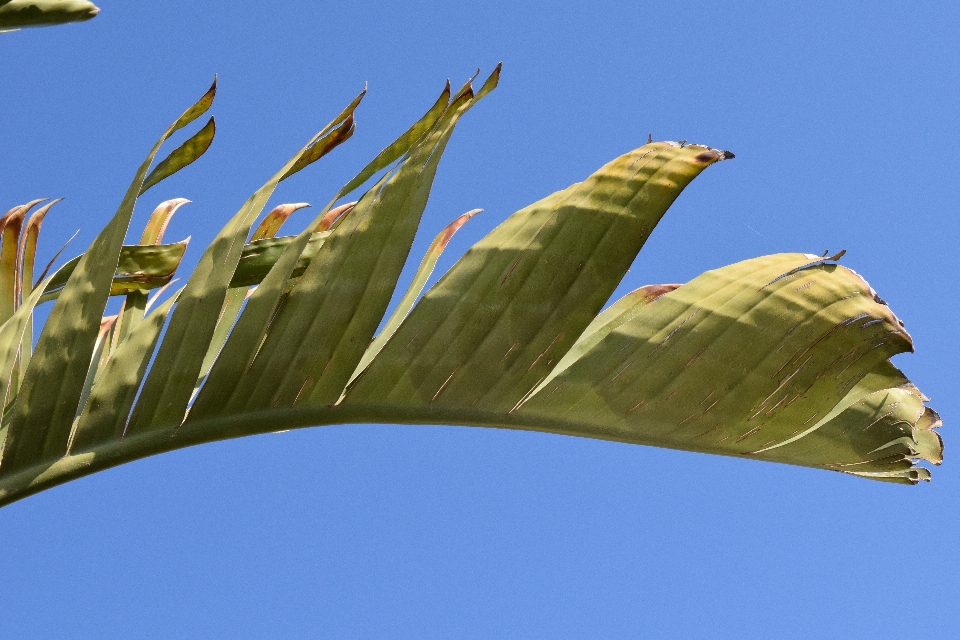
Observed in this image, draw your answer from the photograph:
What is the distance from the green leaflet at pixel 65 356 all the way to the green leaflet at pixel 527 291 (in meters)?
0.40

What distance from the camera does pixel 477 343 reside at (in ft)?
4.00

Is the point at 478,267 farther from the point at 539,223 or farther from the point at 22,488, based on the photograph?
the point at 22,488

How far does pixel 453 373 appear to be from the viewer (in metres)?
1.25

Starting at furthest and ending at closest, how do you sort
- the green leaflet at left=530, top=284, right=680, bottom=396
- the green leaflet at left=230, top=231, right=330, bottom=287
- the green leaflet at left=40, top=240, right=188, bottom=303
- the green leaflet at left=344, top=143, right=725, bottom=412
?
the green leaflet at left=40, top=240, right=188, bottom=303, the green leaflet at left=230, top=231, right=330, bottom=287, the green leaflet at left=530, top=284, right=680, bottom=396, the green leaflet at left=344, top=143, right=725, bottom=412

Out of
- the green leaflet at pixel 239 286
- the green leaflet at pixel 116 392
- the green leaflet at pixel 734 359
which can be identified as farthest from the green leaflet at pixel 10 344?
the green leaflet at pixel 734 359

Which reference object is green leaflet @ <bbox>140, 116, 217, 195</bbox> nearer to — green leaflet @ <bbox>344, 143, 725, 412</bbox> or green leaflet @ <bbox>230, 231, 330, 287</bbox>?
green leaflet @ <bbox>230, 231, 330, 287</bbox>

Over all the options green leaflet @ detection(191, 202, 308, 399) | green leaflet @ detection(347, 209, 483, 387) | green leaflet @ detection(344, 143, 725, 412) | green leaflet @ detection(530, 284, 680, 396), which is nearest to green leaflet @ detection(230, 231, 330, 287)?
green leaflet @ detection(191, 202, 308, 399)

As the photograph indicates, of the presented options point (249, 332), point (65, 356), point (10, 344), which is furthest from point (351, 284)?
point (10, 344)

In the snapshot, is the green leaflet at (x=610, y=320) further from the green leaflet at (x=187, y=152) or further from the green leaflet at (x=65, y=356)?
the green leaflet at (x=187, y=152)

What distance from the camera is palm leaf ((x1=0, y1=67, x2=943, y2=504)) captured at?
1.18 m

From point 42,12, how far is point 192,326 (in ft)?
2.04

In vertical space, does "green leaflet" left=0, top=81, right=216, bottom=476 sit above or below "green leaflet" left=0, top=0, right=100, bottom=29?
below

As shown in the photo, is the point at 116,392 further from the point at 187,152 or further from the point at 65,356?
the point at 187,152

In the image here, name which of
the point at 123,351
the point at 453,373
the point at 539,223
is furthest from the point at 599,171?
the point at 123,351
